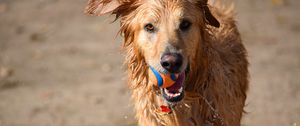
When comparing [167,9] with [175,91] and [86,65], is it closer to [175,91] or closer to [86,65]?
[175,91]

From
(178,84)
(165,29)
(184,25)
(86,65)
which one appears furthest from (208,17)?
(86,65)

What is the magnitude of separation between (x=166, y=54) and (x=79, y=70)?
5.89 metres

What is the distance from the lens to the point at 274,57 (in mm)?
10891

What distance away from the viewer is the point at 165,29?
18.7ft

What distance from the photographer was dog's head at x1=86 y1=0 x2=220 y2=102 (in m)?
5.54

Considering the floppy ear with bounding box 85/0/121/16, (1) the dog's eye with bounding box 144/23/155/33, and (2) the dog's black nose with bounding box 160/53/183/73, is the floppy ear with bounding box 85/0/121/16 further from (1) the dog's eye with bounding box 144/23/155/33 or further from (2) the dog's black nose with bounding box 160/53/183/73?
(2) the dog's black nose with bounding box 160/53/183/73

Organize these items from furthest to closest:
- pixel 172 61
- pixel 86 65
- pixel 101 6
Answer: pixel 86 65 < pixel 101 6 < pixel 172 61

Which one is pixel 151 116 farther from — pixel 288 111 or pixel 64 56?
pixel 64 56

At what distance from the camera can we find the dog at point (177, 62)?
5664 mm

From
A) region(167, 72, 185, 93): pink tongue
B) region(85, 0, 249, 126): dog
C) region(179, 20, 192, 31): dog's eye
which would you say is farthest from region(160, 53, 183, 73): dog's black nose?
region(179, 20, 192, 31): dog's eye

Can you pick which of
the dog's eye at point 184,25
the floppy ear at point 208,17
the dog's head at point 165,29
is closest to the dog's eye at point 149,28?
the dog's head at point 165,29

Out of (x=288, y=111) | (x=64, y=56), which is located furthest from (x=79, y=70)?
(x=288, y=111)

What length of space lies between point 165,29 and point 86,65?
18.9ft

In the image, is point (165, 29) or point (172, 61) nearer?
point (172, 61)
